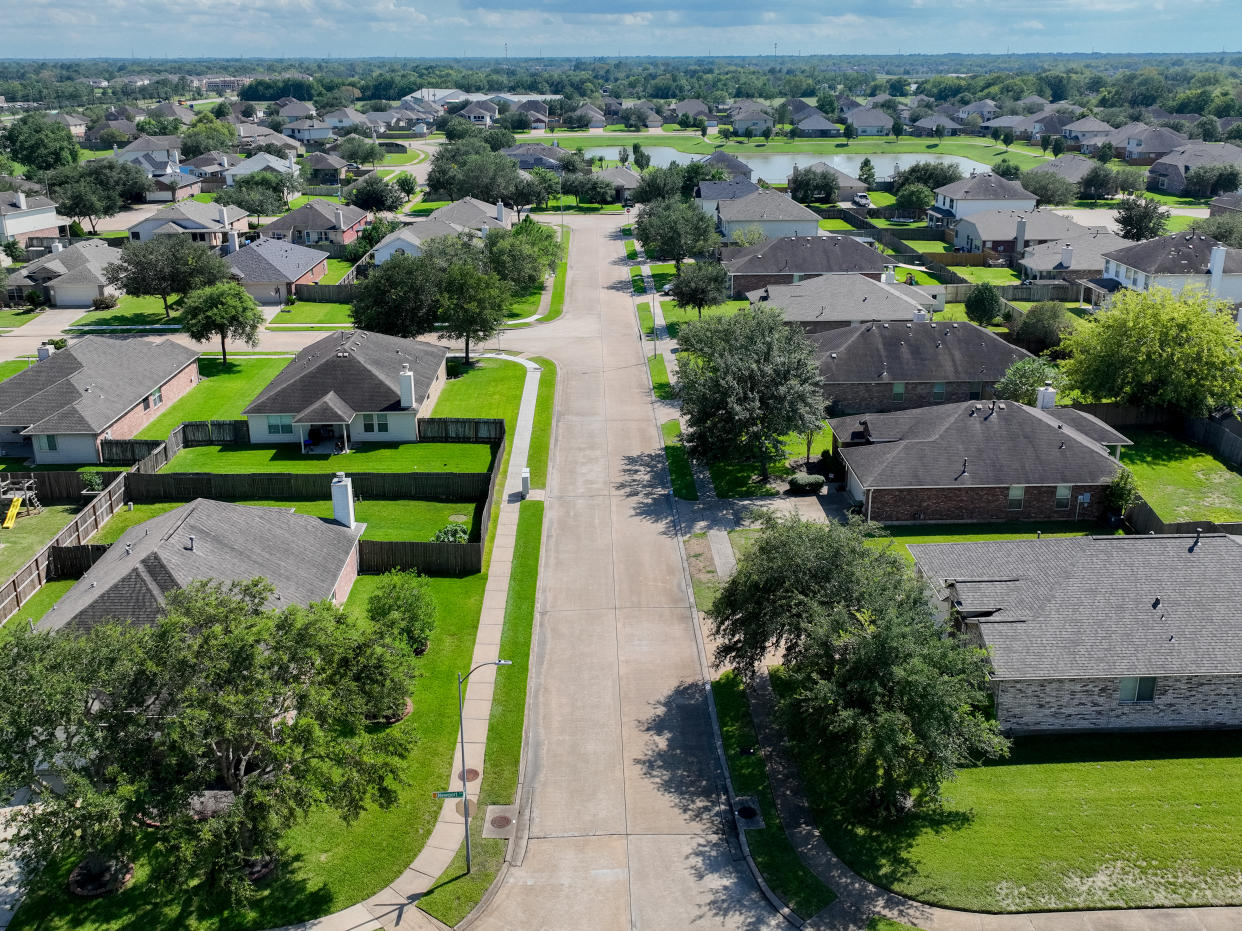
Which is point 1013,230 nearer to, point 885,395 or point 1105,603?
point 885,395

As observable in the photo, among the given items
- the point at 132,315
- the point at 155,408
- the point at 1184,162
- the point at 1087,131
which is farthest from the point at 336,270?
the point at 1087,131

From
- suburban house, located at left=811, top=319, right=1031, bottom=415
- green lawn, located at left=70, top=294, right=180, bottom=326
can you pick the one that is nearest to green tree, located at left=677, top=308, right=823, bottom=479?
suburban house, located at left=811, top=319, right=1031, bottom=415

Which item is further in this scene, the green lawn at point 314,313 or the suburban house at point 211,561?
the green lawn at point 314,313

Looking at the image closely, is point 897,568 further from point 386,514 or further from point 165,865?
point 386,514

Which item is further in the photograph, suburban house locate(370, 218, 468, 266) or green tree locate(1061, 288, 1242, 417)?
suburban house locate(370, 218, 468, 266)

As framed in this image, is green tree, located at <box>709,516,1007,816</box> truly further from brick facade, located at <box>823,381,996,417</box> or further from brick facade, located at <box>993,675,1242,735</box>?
brick facade, located at <box>823,381,996,417</box>

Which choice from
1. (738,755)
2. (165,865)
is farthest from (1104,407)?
(165,865)

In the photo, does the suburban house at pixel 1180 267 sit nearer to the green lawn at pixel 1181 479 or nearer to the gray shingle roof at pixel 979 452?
the green lawn at pixel 1181 479

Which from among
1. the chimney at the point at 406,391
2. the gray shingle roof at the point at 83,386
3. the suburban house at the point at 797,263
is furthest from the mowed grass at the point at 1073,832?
the suburban house at the point at 797,263
